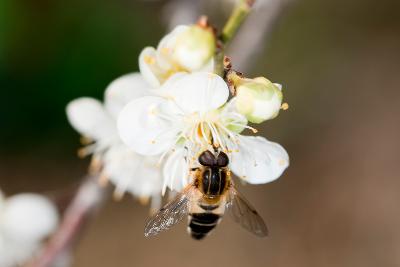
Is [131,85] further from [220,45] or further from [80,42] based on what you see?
[80,42]

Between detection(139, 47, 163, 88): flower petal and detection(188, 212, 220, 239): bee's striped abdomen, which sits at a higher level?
detection(139, 47, 163, 88): flower petal

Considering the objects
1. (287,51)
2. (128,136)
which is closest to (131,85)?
(128,136)

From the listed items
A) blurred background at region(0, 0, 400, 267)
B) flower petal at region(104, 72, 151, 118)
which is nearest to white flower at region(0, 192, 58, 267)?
flower petal at region(104, 72, 151, 118)

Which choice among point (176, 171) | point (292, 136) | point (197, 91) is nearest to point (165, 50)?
point (197, 91)

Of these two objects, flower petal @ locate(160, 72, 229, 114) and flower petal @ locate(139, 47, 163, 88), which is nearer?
flower petal @ locate(160, 72, 229, 114)

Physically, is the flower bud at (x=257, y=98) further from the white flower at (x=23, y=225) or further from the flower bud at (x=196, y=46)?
the white flower at (x=23, y=225)

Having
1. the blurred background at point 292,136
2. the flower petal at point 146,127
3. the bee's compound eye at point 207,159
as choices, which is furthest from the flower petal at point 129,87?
the blurred background at point 292,136

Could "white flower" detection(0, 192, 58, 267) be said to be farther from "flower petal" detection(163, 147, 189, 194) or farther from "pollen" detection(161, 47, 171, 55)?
"pollen" detection(161, 47, 171, 55)
